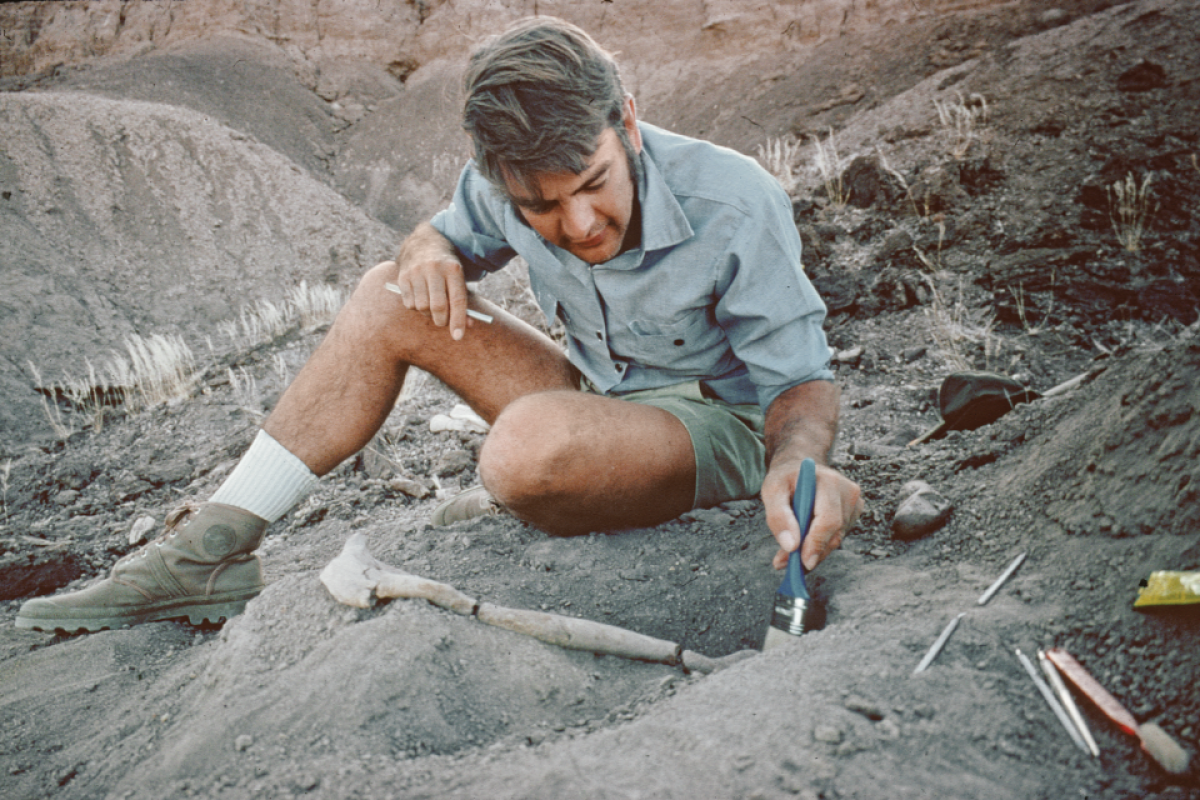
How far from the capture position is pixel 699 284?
1970mm

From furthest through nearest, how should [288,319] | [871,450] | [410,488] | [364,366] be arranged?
1. [288,319]
2. [410,488]
3. [871,450]
4. [364,366]

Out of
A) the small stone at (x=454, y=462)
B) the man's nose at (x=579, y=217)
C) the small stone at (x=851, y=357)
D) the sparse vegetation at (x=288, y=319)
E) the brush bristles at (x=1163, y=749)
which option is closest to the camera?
the brush bristles at (x=1163, y=749)

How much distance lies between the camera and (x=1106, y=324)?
3205mm

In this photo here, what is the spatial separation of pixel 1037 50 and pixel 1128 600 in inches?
264

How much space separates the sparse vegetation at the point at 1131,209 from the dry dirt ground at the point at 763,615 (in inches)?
2.0

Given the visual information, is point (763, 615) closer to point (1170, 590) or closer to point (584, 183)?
point (1170, 590)

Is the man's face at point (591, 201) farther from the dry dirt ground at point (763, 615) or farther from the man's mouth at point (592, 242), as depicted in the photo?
the dry dirt ground at point (763, 615)

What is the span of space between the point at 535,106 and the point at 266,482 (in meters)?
1.31

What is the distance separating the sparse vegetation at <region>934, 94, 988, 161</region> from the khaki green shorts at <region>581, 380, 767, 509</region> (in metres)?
3.46

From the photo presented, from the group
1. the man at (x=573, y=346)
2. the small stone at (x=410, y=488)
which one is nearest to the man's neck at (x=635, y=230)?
the man at (x=573, y=346)

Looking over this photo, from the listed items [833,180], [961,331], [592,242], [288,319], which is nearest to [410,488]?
[592,242]

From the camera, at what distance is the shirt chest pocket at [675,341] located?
6.82 ft

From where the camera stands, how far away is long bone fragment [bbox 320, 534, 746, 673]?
60.2 inches

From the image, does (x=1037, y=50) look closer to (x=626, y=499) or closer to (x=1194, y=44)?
(x=1194, y=44)
